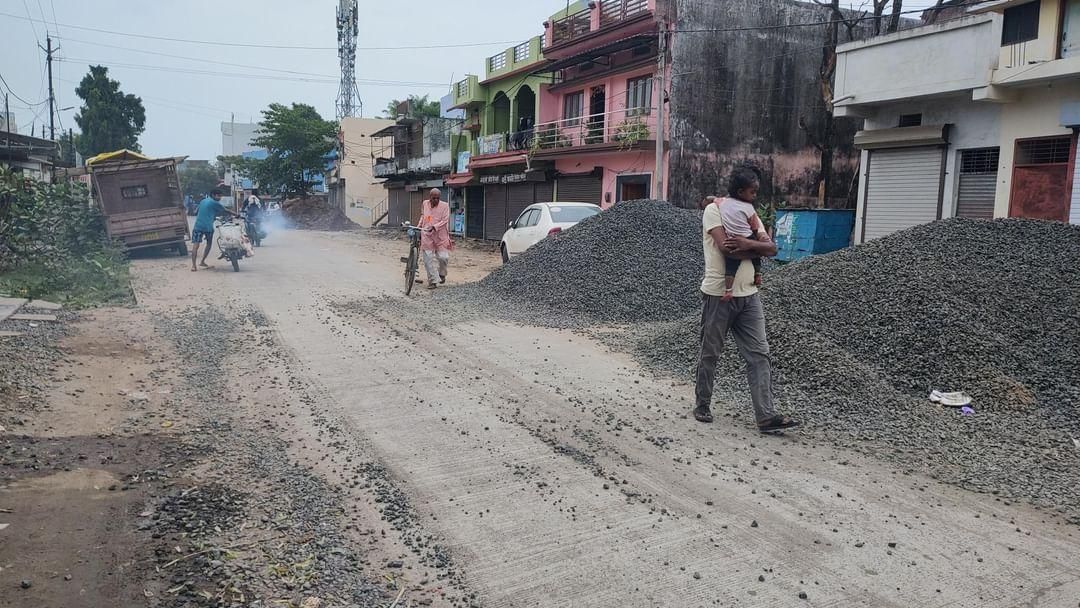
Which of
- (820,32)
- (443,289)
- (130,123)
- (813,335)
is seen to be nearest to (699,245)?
(443,289)

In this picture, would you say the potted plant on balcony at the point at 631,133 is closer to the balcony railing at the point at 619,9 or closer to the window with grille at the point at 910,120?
the balcony railing at the point at 619,9

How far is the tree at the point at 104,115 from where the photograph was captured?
160ft

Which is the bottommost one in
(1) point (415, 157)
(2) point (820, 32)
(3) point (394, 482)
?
(3) point (394, 482)

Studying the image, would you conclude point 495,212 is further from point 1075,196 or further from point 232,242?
point 1075,196

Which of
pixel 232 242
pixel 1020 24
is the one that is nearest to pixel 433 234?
pixel 232 242

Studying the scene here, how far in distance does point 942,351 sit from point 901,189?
13102 millimetres

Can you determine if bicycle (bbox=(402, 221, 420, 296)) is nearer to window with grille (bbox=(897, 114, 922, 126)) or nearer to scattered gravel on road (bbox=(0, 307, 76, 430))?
scattered gravel on road (bbox=(0, 307, 76, 430))

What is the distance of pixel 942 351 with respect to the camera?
6.78 metres

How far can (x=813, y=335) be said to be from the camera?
7262mm

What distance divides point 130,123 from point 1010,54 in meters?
50.8

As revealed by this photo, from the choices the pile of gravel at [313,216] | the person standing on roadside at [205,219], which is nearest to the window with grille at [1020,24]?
the person standing on roadside at [205,219]

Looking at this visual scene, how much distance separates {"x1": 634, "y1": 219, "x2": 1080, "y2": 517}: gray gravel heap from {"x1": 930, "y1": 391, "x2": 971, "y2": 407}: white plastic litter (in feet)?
0.26

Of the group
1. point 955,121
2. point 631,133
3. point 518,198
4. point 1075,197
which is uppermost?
point 631,133

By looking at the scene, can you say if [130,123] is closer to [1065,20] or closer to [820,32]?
[820,32]
